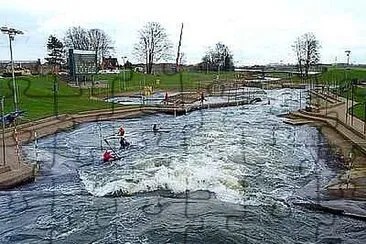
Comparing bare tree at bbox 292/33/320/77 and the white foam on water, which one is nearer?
the white foam on water

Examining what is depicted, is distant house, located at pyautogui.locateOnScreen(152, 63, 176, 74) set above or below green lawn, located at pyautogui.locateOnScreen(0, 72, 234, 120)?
above

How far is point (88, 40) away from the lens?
69688 mm

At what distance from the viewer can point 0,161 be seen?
14.3 meters

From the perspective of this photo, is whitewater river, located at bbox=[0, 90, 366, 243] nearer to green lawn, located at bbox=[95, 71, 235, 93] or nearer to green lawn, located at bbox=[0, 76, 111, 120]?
green lawn, located at bbox=[0, 76, 111, 120]

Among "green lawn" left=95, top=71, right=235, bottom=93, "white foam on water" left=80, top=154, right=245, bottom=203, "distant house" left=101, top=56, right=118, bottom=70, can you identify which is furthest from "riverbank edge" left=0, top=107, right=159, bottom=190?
"distant house" left=101, top=56, right=118, bottom=70

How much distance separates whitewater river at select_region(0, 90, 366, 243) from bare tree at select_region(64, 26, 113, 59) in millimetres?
49423

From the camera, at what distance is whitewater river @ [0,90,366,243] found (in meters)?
9.20

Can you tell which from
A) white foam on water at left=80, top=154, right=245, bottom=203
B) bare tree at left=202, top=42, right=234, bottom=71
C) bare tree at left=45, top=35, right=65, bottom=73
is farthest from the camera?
bare tree at left=202, top=42, right=234, bottom=71

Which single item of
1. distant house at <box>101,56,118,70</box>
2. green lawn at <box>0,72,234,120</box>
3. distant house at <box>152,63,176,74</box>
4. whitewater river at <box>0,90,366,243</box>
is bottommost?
whitewater river at <box>0,90,366,243</box>

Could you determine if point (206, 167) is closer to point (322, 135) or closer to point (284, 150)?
point (284, 150)

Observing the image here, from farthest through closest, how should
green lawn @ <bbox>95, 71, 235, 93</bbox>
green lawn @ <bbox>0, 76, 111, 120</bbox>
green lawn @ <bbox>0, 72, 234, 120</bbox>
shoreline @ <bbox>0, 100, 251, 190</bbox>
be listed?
green lawn @ <bbox>95, 71, 235, 93</bbox> < green lawn @ <bbox>0, 72, 234, 120</bbox> < green lawn @ <bbox>0, 76, 111, 120</bbox> < shoreline @ <bbox>0, 100, 251, 190</bbox>

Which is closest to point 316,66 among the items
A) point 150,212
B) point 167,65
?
point 167,65

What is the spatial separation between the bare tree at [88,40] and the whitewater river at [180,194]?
162ft

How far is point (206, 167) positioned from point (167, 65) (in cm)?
6027
